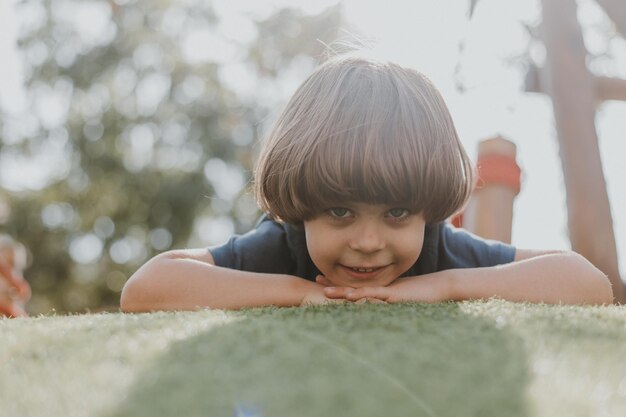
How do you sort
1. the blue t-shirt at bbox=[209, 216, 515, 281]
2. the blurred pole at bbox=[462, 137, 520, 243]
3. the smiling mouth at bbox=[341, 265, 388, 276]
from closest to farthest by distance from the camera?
1. the smiling mouth at bbox=[341, 265, 388, 276]
2. the blue t-shirt at bbox=[209, 216, 515, 281]
3. the blurred pole at bbox=[462, 137, 520, 243]

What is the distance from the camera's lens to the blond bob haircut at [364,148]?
1.29m

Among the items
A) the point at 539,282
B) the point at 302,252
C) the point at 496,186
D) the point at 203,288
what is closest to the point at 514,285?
the point at 539,282

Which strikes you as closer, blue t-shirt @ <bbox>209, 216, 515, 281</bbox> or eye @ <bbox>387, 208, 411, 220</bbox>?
eye @ <bbox>387, 208, 411, 220</bbox>

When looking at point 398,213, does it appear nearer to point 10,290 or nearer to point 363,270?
point 363,270

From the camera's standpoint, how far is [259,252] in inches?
68.6

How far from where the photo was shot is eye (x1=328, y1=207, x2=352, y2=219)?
1326 mm

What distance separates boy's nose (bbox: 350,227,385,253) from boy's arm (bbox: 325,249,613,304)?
79mm

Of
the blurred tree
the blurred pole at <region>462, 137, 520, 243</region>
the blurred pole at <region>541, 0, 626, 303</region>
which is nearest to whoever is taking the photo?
the blurred pole at <region>541, 0, 626, 303</region>

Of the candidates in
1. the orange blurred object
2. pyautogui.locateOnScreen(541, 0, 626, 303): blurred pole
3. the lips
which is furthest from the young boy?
the orange blurred object

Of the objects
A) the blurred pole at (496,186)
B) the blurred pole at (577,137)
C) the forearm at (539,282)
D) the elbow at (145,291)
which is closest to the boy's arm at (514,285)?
the forearm at (539,282)

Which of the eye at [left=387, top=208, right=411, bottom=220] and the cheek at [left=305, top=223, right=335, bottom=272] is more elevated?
the eye at [left=387, top=208, right=411, bottom=220]

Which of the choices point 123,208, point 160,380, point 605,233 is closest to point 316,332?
point 160,380

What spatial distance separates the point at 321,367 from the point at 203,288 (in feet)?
2.83

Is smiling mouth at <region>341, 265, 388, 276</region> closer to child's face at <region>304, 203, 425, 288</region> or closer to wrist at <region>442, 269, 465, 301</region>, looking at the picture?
child's face at <region>304, 203, 425, 288</region>
